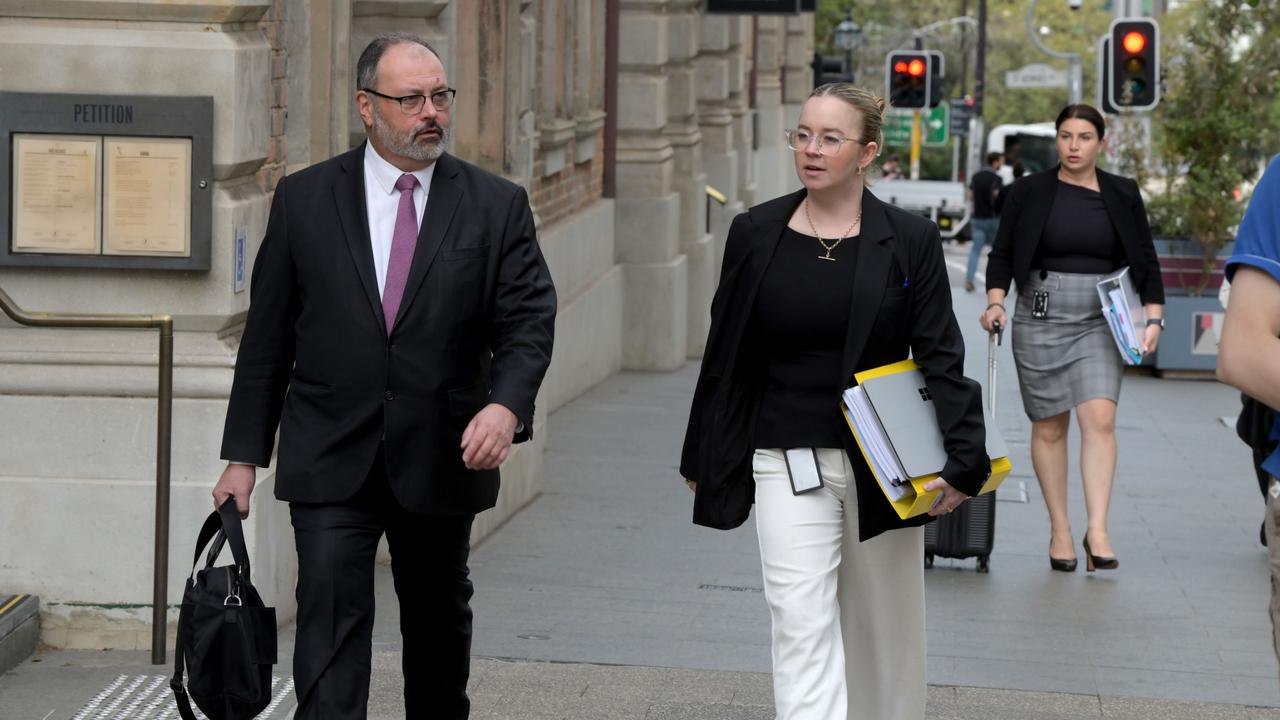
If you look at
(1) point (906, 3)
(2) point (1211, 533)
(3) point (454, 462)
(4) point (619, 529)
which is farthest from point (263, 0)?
(1) point (906, 3)

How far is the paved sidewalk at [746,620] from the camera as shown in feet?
20.7

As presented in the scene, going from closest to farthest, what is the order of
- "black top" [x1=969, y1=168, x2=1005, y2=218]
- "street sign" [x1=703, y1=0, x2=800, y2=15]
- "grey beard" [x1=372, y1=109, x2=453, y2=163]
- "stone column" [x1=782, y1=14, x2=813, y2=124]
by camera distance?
1. "grey beard" [x1=372, y1=109, x2=453, y2=163]
2. "street sign" [x1=703, y1=0, x2=800, y2=15]
3. "black top" [x1=969, y1=168, x2=1005, y2=218]
4. "stone column" [x1=782, y1=14, x2=813, y2=124]

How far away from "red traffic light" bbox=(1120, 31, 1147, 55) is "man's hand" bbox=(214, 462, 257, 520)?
13085 millimetres

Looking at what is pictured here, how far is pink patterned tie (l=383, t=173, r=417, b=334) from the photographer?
4758mm

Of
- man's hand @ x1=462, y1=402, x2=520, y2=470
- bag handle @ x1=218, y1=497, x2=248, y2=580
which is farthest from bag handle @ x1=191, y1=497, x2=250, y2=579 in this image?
man's hand @ x1=462, y1=402, x2=520, y2=470

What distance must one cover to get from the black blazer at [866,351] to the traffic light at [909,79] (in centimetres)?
1944

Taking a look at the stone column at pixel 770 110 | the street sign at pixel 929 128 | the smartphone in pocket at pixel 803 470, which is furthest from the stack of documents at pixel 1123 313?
the street sign at pixel 929 128

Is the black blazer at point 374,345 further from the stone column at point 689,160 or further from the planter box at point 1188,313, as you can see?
the planter box at point 1188,313

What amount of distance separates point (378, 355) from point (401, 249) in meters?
0.26

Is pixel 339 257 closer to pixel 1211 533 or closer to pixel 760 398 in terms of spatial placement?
pixel 760 398

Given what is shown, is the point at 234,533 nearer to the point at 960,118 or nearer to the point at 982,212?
the point at 982,212

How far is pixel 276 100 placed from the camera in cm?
718

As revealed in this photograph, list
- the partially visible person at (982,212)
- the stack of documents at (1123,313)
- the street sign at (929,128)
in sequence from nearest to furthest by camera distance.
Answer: the stack of documents at (1123,313) < the partially visible person at (982,212) < the street sign at (929,128)

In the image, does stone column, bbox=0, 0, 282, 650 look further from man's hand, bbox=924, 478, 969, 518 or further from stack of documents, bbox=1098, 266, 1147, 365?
stack of documents, bbox=1098, 266, 1147, 365
